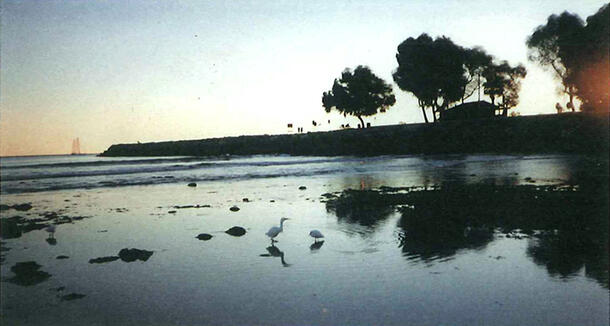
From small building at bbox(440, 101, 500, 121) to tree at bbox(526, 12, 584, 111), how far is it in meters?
10.3

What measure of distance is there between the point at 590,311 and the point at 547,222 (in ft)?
22.7

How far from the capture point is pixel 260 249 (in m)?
11.1

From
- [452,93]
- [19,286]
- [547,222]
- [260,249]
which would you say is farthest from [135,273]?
[452,93]

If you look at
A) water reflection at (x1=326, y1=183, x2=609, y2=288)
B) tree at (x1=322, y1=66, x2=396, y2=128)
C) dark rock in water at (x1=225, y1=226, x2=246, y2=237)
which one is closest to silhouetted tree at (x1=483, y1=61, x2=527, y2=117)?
tree at (x1=322, y1=66, x2=396, y2=128)

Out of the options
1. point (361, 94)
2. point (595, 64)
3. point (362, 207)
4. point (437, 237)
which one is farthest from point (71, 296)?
point (361, 94)

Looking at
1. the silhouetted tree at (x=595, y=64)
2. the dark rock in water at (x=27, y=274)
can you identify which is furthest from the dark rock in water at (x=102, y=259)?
the silhouetted tree at (x=595, y=64)

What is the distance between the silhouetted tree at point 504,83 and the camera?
86281mm

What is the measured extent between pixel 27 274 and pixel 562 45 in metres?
70.2

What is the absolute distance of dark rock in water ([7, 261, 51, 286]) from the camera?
8758 mm

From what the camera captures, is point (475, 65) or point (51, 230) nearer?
point (51, 230)

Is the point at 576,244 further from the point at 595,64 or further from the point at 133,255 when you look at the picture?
the point at 595,64

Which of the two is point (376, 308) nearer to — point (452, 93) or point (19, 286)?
point (19, 286)

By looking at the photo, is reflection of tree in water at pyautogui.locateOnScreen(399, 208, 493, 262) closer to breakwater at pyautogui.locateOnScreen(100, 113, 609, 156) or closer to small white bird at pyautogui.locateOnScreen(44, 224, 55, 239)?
small white bird at pyautogui.locateOnScreen(44, 224, 55, 239)

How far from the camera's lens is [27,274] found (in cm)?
912
